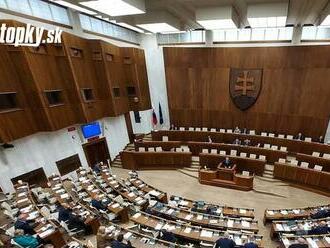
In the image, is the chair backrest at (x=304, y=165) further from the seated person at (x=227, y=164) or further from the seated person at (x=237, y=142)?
the seated person at (x=237, y=142)

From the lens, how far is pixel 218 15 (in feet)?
21.7

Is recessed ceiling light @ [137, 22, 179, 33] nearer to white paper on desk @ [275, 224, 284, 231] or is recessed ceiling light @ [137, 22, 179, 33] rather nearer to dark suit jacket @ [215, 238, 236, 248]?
dark suit jacket @ [215, 238, 236, 248]

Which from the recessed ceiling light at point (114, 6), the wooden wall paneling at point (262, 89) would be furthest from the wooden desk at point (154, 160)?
the recessed ceiling light at point (114, 6)

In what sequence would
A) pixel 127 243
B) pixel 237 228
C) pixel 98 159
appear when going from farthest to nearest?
pixel 98 159 → pixel 237 228 → pixel 127 243

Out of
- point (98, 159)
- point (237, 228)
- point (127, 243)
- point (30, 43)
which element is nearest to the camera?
point (127, 243)

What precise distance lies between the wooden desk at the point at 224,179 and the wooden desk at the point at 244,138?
2.89 m

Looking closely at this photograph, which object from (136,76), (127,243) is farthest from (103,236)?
(136,76)

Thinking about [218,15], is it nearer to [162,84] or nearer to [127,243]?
[127,243]

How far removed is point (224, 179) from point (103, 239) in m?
5.84

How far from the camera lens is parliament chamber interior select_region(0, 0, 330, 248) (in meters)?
6.07

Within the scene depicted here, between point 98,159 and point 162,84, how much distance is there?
631 cm

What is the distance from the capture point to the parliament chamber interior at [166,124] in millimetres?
6066

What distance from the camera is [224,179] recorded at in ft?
30.5

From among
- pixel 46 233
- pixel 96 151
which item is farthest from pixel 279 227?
pixel 96 151
